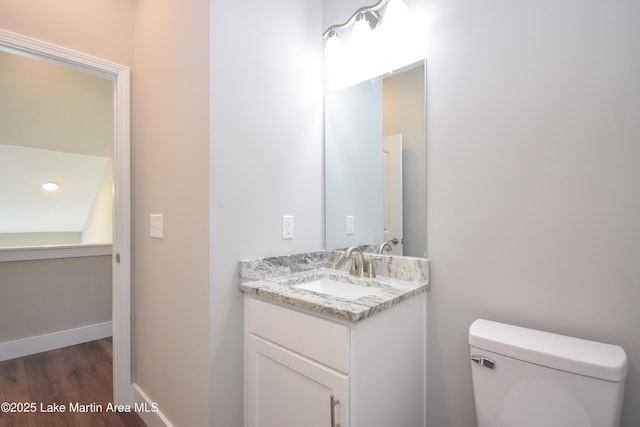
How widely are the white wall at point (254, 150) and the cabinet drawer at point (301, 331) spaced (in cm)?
13

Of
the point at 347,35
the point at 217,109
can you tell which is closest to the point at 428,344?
the point at 217,109

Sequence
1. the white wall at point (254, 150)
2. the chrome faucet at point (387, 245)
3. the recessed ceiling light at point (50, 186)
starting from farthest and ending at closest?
→ the recessed ceiling light at point (50, 186), the chrome faucet at point (387, 245), the white wall at point (254, 150)

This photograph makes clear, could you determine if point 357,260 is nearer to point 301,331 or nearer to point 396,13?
point 301,331

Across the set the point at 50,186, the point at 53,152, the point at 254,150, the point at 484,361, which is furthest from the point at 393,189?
the point at 50,186

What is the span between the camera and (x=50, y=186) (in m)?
3.51

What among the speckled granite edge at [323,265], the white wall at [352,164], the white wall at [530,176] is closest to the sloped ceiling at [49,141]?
the white wall at [352,164]

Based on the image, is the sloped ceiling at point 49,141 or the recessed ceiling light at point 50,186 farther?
the recessed ceiling light at point 50,186

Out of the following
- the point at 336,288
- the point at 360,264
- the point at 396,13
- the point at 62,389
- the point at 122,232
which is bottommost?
the point at 62,389

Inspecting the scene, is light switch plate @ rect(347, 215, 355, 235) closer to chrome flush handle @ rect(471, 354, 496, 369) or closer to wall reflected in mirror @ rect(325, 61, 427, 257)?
wall reflected in mirror @ rect(325, 61, 427, 257)

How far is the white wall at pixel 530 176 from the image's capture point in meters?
0.93

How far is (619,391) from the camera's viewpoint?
810mm

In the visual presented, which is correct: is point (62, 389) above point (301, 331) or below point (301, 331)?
below

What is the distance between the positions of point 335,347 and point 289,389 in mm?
316

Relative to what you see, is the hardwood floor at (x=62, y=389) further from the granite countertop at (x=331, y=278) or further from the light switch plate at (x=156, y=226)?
the granite countertop at (x=331, y=278)
